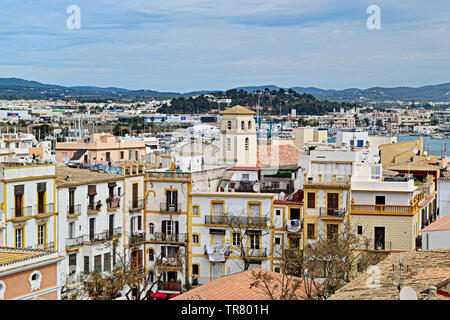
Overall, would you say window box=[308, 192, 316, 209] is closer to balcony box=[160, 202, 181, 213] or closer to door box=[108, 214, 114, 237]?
balcony box=[160, 202, 181, 213]

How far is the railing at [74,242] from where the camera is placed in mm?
16531

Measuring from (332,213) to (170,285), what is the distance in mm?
4558

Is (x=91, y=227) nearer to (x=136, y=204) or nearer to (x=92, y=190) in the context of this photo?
(x=92, y=190)

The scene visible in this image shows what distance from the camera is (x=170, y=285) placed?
1831 centimetres

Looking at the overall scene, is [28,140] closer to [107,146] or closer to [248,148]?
[107,146]

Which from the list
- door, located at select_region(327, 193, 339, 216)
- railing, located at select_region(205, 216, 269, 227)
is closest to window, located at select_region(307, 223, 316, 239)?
door, located at select_region(327, 193, 339, 216)

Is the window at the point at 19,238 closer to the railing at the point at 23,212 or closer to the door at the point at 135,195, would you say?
the railing at the point at 23,212

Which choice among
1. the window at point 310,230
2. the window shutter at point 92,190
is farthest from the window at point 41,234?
the window at point 310,230

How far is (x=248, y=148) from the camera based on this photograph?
25578mm

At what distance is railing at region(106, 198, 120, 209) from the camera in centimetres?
1817

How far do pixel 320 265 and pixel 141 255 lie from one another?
565cm

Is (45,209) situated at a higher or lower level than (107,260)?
higher

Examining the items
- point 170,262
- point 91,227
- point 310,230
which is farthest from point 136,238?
point 310,230

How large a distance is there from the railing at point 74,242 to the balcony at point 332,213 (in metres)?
5.66
